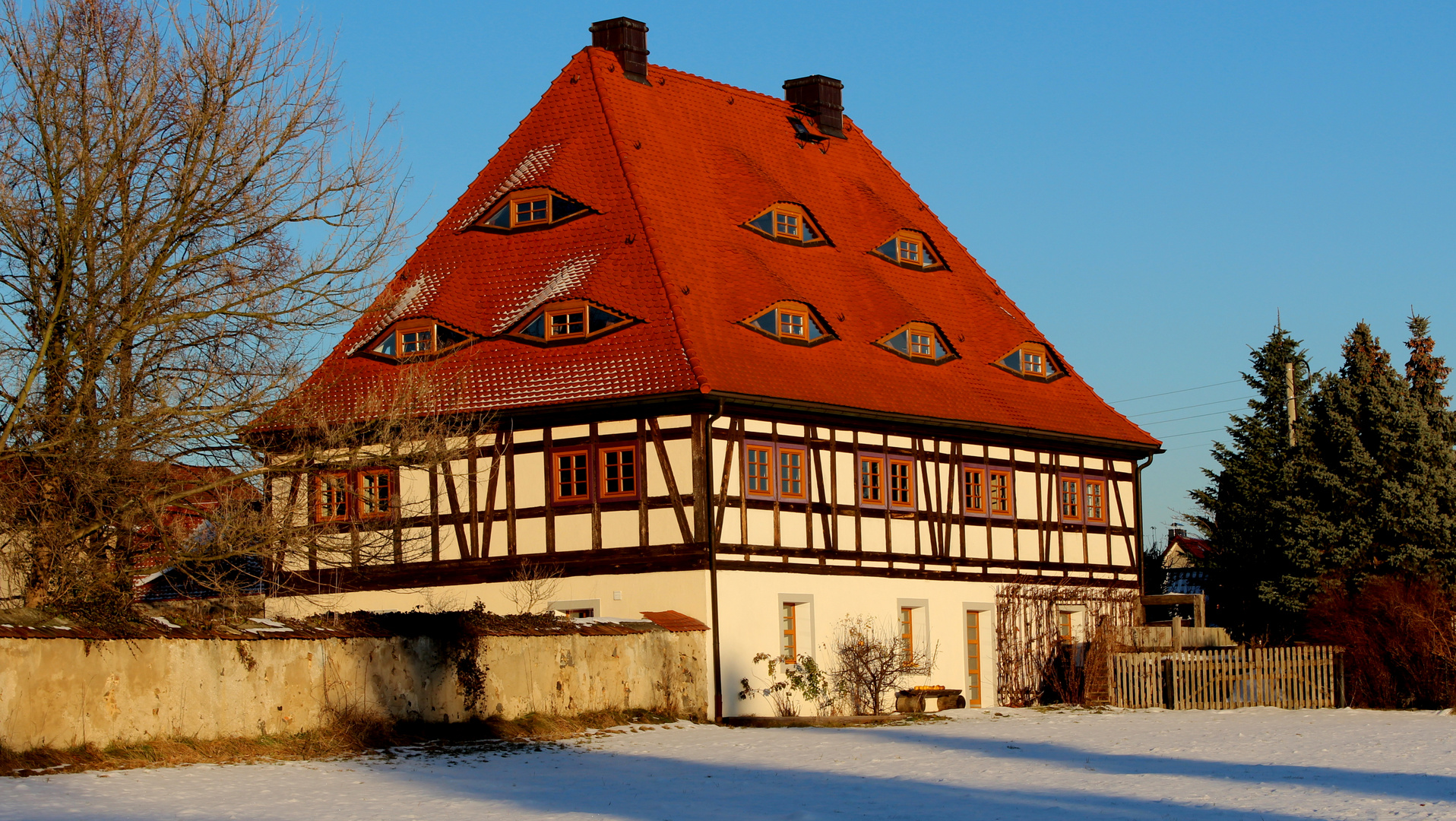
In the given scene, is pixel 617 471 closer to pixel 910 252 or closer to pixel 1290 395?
pixel 910 252

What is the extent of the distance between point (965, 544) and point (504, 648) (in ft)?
39.8

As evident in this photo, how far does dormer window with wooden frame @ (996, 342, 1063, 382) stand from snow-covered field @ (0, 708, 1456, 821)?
39.9 feet

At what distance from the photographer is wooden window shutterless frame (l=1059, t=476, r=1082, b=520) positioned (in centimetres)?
3616

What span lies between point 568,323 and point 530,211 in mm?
3213

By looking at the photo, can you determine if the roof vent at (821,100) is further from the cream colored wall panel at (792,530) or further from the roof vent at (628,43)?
the cream colored wall panel at (792,530)

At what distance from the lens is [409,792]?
17.3 m

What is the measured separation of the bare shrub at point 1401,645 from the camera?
29.3m

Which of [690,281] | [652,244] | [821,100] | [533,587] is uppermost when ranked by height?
[821,100]

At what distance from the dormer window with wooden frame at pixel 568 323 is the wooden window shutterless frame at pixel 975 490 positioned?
24.9ft

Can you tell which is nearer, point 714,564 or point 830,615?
point 714,564

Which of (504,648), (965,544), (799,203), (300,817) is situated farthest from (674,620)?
(300,817)

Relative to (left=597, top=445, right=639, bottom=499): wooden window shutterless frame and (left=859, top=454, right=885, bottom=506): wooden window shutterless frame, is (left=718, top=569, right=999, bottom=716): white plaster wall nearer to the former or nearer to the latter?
(left=859, top=454, right=885, bottom=506): wooden window shutterless frame

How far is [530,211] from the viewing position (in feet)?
109

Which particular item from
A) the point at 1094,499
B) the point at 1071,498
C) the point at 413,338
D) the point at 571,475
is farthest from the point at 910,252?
the point at 413,338
